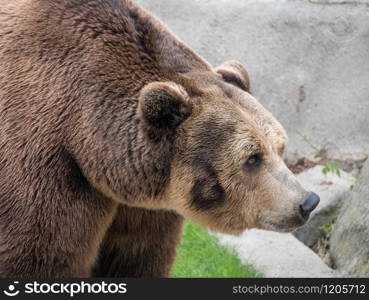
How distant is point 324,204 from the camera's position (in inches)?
333

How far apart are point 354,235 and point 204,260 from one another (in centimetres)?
166

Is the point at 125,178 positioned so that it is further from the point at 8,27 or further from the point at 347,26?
the point at 347,26

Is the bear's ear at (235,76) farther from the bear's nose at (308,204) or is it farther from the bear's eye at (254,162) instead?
the bear's nose at (308,204)

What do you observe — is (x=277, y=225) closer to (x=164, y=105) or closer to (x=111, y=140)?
(x=164, y=105)

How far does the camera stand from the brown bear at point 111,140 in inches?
191

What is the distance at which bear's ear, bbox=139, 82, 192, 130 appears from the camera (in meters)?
4.70

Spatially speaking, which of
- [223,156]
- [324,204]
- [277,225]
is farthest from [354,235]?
[223,156]

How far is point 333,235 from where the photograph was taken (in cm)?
779

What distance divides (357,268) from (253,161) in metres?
2.63

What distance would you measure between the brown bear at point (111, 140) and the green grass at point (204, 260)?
7.84 feet

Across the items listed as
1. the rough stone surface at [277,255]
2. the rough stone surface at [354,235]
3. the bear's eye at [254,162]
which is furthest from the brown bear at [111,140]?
the rough stone surface at [277,255]

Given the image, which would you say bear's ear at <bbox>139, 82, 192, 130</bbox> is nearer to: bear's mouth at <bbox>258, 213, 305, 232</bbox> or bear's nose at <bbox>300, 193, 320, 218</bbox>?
bear's mouth at <bbox>258, 213, 305, 232</bbox>

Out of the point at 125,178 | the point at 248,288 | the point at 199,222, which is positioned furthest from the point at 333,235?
the point at 125,178

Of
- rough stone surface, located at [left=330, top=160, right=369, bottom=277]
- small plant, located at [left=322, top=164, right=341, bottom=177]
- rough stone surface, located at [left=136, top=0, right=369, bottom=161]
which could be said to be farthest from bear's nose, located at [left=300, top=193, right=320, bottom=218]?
rough stone surface, located at [left=136, top=0, right=369, bottom=161]
